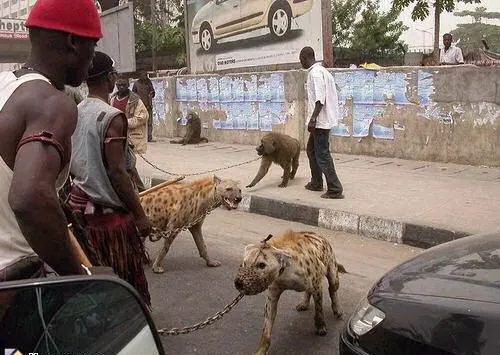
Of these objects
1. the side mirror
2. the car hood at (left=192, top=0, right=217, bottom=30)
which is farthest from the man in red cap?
the car hood at (left=192, top=0, right=217, bottom=30)

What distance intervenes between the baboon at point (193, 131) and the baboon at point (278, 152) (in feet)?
16.6

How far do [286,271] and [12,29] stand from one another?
2639cm

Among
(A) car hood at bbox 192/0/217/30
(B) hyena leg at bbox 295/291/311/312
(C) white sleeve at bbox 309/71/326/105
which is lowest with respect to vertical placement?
(B) hyena leg at bbox 295/291/311/312

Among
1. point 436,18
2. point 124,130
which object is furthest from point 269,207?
point 436,18

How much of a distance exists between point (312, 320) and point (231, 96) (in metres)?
9.05

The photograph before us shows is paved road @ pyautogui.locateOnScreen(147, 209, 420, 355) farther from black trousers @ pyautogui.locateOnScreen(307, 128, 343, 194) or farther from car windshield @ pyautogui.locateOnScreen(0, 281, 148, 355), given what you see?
car windshield @ pyautogui.locateOnScreen(0, 281, 148, 355)

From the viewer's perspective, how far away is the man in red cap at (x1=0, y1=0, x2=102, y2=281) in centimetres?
162

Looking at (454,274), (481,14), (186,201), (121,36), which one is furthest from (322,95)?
(481,14)

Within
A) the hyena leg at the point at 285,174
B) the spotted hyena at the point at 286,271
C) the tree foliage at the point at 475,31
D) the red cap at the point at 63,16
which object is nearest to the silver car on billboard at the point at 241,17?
the hyena leg at the point at 285,174

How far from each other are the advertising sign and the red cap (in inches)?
1032

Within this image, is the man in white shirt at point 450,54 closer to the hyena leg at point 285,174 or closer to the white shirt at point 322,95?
the hyena leg at point 285,174

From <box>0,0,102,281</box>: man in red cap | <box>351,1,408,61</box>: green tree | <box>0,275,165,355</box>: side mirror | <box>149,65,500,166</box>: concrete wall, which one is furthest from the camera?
<box>351,1,408,61</box>: green tree

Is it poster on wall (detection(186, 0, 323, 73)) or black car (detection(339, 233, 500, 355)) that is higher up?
poster on wall (detection(186, 0, 323, 73))

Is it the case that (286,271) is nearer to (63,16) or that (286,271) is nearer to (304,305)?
Result: (304,305)
